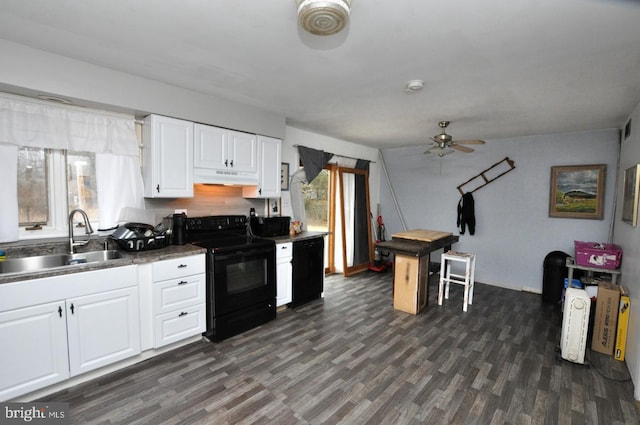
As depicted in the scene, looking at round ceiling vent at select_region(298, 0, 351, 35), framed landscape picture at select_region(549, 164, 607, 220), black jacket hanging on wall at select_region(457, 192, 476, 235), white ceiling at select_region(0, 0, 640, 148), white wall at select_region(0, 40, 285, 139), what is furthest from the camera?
black jacket hanging on wall at select_region(457, 192, 476, 235)

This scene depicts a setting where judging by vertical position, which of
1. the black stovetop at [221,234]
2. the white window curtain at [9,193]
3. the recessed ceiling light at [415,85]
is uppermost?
the recessed ceiling light at [415,85]

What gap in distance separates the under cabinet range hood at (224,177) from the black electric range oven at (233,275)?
0.41m

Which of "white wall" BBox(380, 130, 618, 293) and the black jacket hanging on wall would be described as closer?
"white wall" BBox(380, 130, 618, 293)

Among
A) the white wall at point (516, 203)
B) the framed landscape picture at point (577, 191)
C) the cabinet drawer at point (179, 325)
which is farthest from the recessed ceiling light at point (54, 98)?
the framed landscape picture at point (577, 191)

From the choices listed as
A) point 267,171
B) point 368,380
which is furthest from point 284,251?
point 368,380

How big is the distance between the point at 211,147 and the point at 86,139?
1035 millimetres

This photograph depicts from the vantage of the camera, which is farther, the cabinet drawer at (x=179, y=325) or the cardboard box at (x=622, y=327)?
the cardboard box at (x=622, y=327)

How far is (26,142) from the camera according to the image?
2.27 metres

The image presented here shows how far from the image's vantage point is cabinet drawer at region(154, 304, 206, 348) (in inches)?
99.3

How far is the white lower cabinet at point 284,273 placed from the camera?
3.43 meters

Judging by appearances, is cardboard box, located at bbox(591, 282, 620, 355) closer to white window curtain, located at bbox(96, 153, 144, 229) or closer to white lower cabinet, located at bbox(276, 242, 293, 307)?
white lower cabinet, located at bbox(276, 242, 293, 307)

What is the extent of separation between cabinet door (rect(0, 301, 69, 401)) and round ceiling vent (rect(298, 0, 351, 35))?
7.81ft

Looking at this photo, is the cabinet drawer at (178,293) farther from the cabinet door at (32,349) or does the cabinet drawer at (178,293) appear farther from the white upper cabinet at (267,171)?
the white upper cabinet at (267,171)
